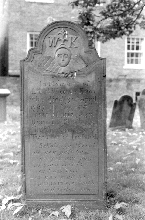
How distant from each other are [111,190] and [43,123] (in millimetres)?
1459

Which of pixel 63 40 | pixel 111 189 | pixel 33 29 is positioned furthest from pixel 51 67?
pixel 33 29

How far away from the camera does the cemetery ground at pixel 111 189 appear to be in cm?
368

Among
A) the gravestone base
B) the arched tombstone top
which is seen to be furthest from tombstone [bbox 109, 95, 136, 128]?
the arched tombstone top

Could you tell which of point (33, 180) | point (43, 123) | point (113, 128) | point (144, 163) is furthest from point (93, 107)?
point (113, 128)

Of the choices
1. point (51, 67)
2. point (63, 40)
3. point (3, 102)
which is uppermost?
point (63, 40)

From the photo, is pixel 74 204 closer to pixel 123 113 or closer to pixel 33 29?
pixel 123 113

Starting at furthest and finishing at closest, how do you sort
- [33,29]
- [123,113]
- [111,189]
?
[33,29] → [123,113] → [111,189]

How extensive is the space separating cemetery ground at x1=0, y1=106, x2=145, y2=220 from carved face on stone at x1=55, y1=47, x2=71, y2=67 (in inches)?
69.5

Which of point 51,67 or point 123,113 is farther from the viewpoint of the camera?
point 123,113

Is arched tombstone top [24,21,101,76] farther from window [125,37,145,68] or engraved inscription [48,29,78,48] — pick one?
window [125,37,145,68]

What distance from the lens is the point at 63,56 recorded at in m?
3.74

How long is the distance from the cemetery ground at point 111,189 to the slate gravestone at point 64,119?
18 cm

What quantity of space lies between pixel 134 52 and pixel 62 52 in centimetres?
1946

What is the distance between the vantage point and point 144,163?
5.85m
